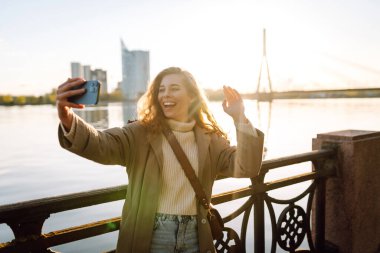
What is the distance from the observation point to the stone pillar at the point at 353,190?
3.54 m

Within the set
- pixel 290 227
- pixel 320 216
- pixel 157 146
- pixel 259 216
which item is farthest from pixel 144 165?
pixel 320 216

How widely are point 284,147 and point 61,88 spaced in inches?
958

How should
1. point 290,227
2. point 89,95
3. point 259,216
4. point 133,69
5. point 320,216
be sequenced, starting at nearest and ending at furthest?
point 89,95, point 259,216, point 290,227, point 320,216, point 133,69

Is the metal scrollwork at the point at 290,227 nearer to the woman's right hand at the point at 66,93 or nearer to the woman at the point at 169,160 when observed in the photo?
the woman at the point at 169,160

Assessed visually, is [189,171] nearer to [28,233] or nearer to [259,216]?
[28,233]

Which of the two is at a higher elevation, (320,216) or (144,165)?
(144,165)

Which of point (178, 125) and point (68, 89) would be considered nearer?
point (68, 89)

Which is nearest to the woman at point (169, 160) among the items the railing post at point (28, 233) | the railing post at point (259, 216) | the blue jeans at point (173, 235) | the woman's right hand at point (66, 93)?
the blue jeans at point (173, 235)

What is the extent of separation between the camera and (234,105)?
6.63 feet

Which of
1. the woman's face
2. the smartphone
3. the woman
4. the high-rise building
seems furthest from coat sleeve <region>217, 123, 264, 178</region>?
the high-rise building

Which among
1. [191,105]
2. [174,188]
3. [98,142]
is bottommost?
[174,188]

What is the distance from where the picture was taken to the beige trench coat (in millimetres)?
1875

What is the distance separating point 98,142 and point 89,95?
309mm

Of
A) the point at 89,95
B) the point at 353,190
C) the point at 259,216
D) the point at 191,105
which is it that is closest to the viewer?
the point at 89,95
